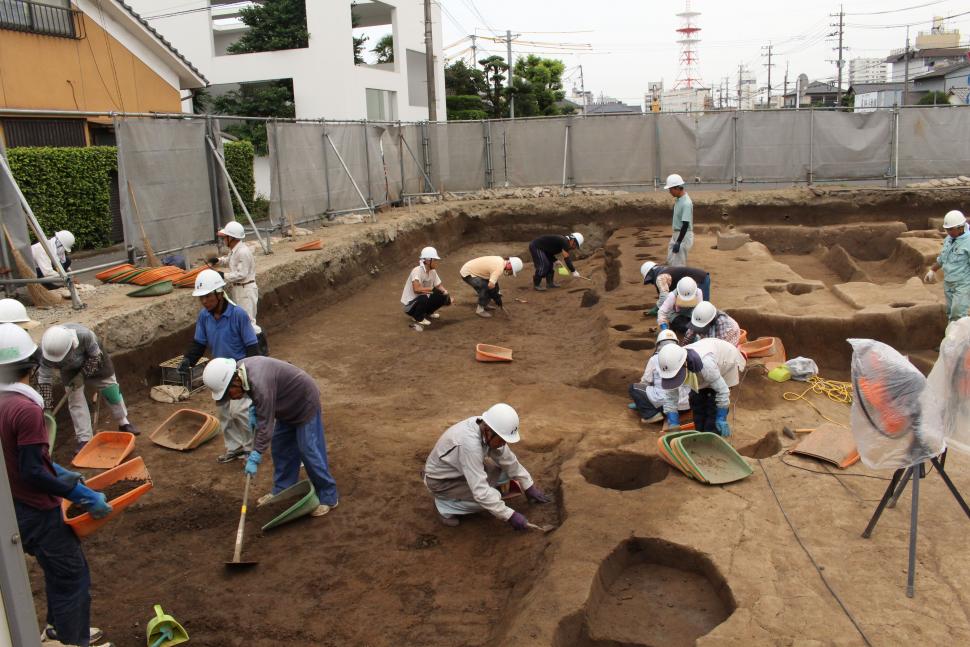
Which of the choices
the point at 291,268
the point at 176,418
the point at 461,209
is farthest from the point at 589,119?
the point at 176,418

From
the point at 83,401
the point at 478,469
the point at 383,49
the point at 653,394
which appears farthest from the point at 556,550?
the point at 383,49

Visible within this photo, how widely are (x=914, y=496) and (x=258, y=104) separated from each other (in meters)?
27.6

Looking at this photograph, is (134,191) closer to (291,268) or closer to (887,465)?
(291,268)

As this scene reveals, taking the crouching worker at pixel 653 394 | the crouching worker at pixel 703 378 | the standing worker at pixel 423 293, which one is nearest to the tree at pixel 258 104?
the standing worker at pixel 423 293

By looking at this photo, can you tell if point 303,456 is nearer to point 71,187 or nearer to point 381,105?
point 71,187

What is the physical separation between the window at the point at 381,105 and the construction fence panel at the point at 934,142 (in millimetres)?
17998

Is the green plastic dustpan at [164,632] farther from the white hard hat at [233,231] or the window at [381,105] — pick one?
the window at [381,105]

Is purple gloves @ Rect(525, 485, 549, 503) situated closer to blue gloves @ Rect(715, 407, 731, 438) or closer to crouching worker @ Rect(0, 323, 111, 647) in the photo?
blue gloves @ Rect(715, 407, 731, 438)

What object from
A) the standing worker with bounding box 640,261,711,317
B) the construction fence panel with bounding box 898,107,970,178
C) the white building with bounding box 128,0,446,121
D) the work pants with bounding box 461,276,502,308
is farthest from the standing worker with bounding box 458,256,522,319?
the white building with bounding box 128,0,446,121

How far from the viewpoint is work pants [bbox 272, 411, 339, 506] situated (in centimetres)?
650

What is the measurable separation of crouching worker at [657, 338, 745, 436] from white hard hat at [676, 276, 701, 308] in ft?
4.57

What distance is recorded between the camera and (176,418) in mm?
8219

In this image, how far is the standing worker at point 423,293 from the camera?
12.6 m

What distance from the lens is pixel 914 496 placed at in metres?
4.93
